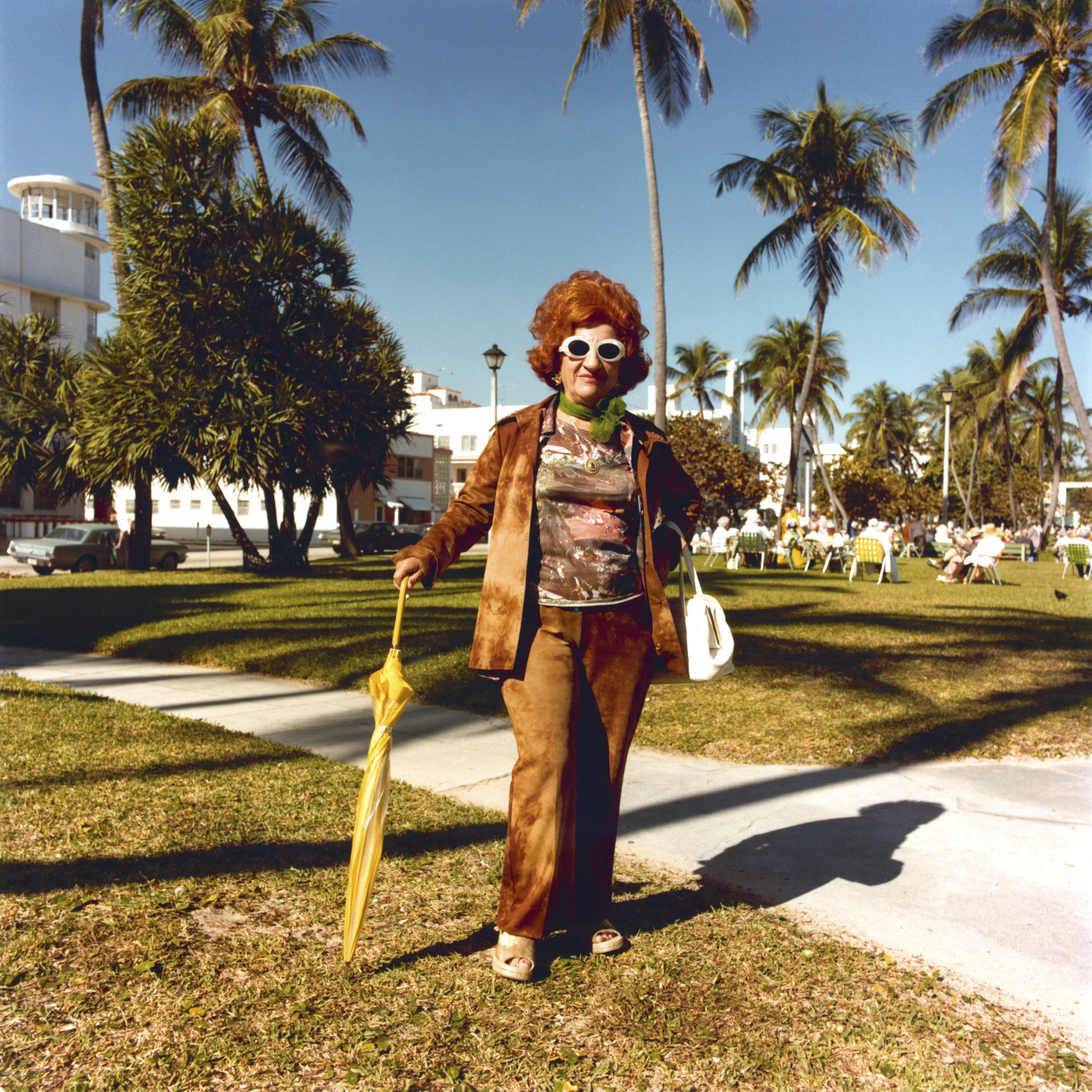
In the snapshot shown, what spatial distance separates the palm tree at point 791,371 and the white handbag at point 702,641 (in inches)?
1599

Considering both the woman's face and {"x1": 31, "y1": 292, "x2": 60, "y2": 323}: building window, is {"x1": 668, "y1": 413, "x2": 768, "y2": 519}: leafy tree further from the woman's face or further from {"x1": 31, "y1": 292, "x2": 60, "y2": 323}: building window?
{"x1": 31, "y1": 292, "x2": 60, "y2": 323}: building window

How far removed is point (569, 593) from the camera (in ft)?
8.87

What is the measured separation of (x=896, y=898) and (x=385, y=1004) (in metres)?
1.88

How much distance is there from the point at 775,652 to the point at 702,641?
5775 millimetres

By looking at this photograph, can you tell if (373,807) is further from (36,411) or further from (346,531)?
(346,531)

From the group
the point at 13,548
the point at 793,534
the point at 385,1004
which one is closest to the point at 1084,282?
the point at 793,534

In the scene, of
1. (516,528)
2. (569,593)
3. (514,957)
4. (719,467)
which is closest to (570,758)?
(569,593)

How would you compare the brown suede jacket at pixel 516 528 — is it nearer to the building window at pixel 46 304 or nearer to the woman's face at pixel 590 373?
the woman's face at pixel 590 373

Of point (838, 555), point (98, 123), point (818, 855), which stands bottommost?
point (818, 855)

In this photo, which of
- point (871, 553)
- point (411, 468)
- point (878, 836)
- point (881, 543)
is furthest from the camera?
point (411, 468)

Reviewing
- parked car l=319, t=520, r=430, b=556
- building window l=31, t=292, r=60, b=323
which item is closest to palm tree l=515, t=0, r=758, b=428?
parked car l=319, t=520, r=430, b=556

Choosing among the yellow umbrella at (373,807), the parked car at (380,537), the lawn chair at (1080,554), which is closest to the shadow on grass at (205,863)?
the yellow umbrella at (373,807)

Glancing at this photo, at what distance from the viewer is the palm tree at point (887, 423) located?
68.9 metres

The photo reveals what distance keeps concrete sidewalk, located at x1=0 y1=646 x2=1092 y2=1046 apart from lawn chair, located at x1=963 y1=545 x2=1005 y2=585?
45.5ft
